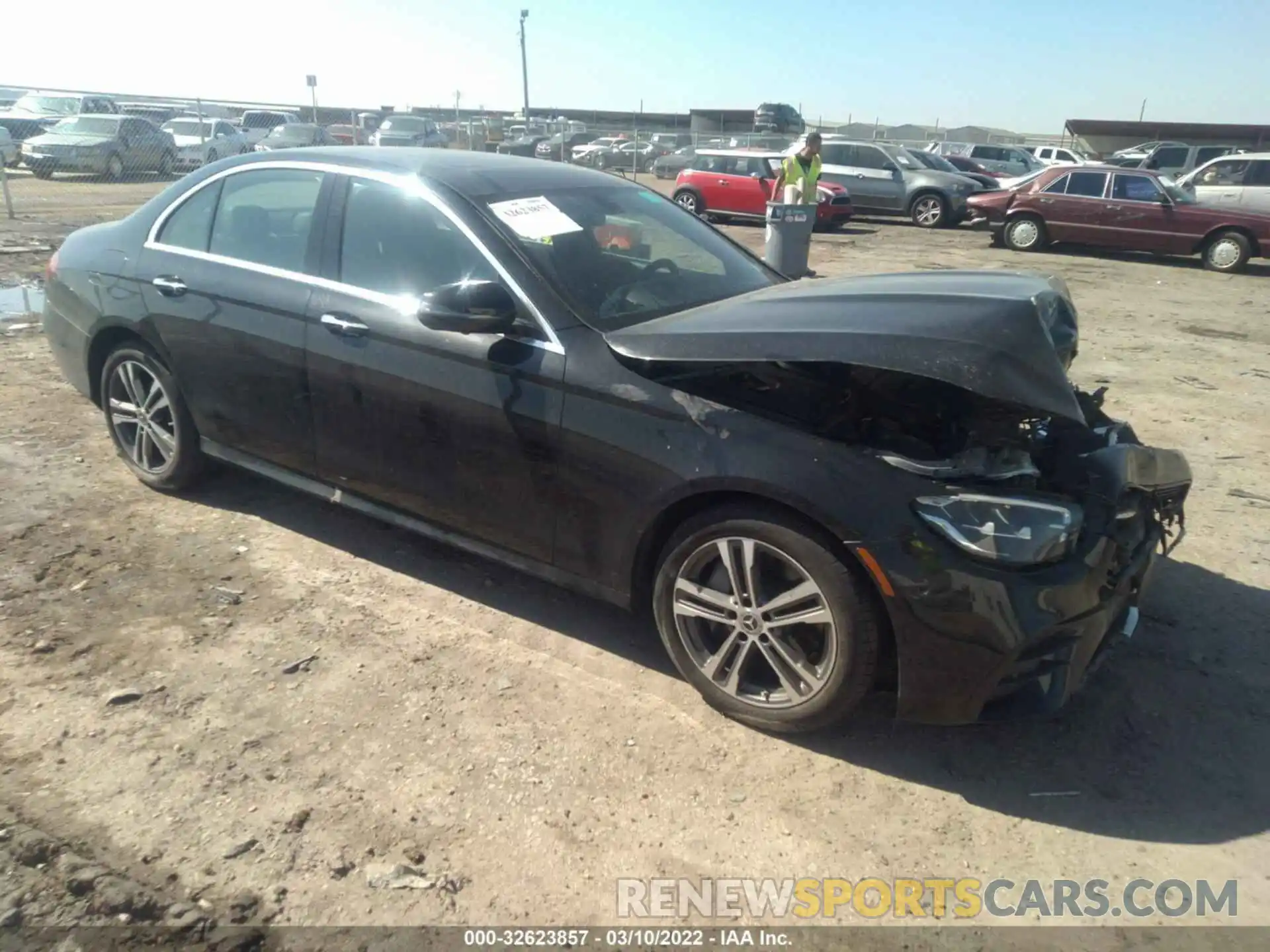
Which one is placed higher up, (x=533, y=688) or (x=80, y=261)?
(x=80, y=261)

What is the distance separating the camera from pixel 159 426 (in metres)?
4.50

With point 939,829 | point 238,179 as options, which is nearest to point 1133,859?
point 939,829

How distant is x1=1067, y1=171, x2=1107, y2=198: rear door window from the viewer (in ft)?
51.3

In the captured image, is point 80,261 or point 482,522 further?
point 80,261

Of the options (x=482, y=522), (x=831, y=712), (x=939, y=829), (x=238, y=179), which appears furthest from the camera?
(x=238, y=179)

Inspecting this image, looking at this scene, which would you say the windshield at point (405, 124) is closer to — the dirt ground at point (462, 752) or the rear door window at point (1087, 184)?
the rear door window at point (1087, 184)

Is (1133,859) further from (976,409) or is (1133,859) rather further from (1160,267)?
(1160,267)

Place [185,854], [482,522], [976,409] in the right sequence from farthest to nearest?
[482,522]
[976,409]
[185,854]

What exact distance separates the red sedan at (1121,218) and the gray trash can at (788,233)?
7.83m

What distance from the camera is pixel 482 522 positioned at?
344 cm

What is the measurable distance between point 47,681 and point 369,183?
221 centimetres

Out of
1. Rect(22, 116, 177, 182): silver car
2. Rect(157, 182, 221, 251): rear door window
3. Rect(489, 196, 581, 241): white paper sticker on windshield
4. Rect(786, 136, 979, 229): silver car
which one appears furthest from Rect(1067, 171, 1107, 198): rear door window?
Rect(22, 116, 177, 182): silver car

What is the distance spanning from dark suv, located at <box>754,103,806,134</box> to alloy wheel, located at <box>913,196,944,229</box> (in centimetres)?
1739

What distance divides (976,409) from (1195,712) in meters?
1.32
